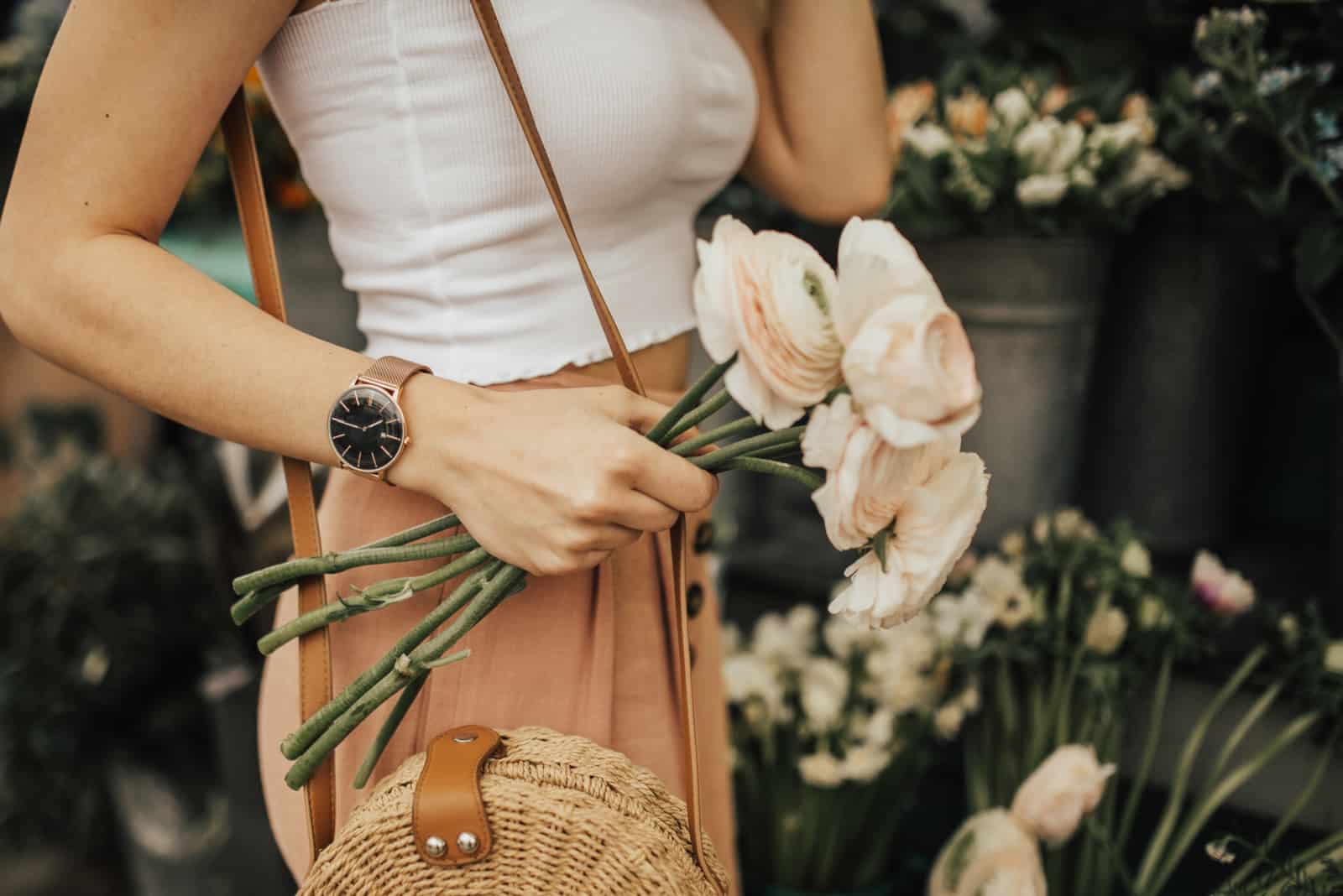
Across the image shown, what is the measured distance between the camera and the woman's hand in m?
0.55

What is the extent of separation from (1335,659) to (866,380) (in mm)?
793

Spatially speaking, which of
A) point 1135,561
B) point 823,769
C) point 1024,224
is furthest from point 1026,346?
point 823,769

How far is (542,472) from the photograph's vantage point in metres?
0.55

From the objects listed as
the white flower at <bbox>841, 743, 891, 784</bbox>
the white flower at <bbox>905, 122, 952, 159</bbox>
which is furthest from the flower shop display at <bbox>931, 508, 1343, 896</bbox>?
the white flower at <bbox>905, 122, 952, 159</bbox>

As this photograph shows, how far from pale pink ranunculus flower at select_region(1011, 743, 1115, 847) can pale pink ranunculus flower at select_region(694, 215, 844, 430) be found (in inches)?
25.6

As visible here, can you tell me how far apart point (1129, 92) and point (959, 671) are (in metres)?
0.94

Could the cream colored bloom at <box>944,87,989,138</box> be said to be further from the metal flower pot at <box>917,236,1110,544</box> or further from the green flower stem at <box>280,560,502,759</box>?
the green flower stem at <box>280,560,502,759</box>

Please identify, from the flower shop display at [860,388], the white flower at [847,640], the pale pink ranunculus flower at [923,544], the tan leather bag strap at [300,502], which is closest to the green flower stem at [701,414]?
the flower shop display at [860,388]

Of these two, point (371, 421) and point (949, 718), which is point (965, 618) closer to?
point (949, 718)

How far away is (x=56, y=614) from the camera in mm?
1866

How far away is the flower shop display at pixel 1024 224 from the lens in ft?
4.04

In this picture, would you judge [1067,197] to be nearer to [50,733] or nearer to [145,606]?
[145,606]

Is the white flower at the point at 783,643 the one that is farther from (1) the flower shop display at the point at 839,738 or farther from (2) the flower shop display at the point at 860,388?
(2) the flower shop display at the point at 860,388

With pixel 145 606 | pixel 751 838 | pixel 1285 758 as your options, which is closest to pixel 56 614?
pixel 145 606
